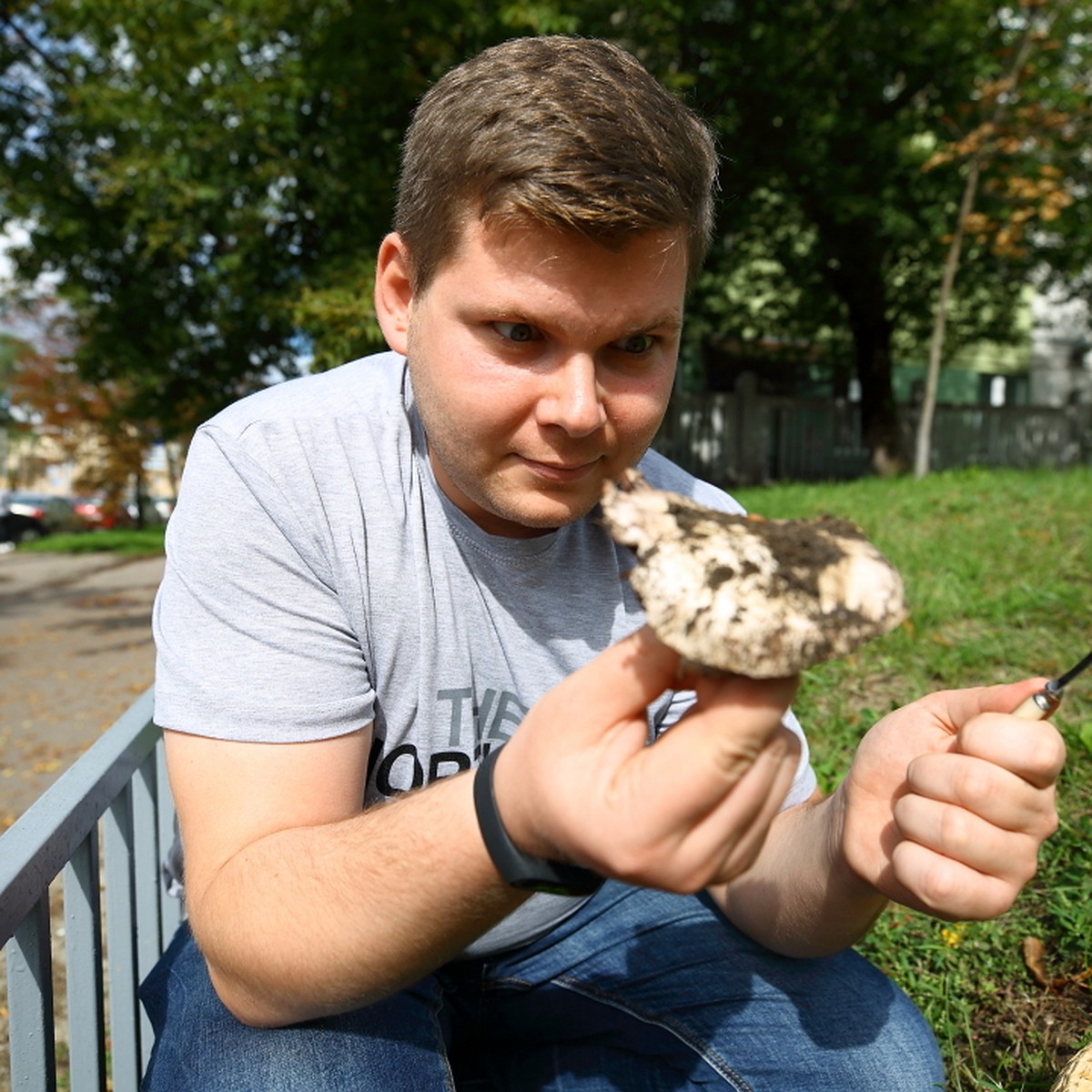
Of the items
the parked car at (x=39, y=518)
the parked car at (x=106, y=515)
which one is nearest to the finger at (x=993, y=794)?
the parked car at (x=39, y=518)

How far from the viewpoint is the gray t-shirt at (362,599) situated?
160 cm

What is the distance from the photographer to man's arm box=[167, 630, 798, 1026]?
112cm

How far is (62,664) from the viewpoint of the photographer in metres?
7.96

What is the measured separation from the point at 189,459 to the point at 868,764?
4.06 ft

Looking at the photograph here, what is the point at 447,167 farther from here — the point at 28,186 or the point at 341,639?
the point at 28,186

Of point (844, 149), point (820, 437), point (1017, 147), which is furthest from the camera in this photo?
point (820, 437)

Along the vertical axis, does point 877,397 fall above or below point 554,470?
above

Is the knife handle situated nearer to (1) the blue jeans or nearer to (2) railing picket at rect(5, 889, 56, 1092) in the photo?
(1) the blue jeans

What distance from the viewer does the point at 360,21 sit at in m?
8.45

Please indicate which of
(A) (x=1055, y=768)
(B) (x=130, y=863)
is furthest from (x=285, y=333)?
(A) (x=1055, y=768)

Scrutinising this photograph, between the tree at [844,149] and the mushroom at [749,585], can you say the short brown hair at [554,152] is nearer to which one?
the mushroom at [749,585]

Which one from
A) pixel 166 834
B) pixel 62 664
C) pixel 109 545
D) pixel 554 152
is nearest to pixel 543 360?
pixel 554 152

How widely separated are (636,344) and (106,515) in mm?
29363

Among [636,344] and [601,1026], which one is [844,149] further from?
[601,1026]
